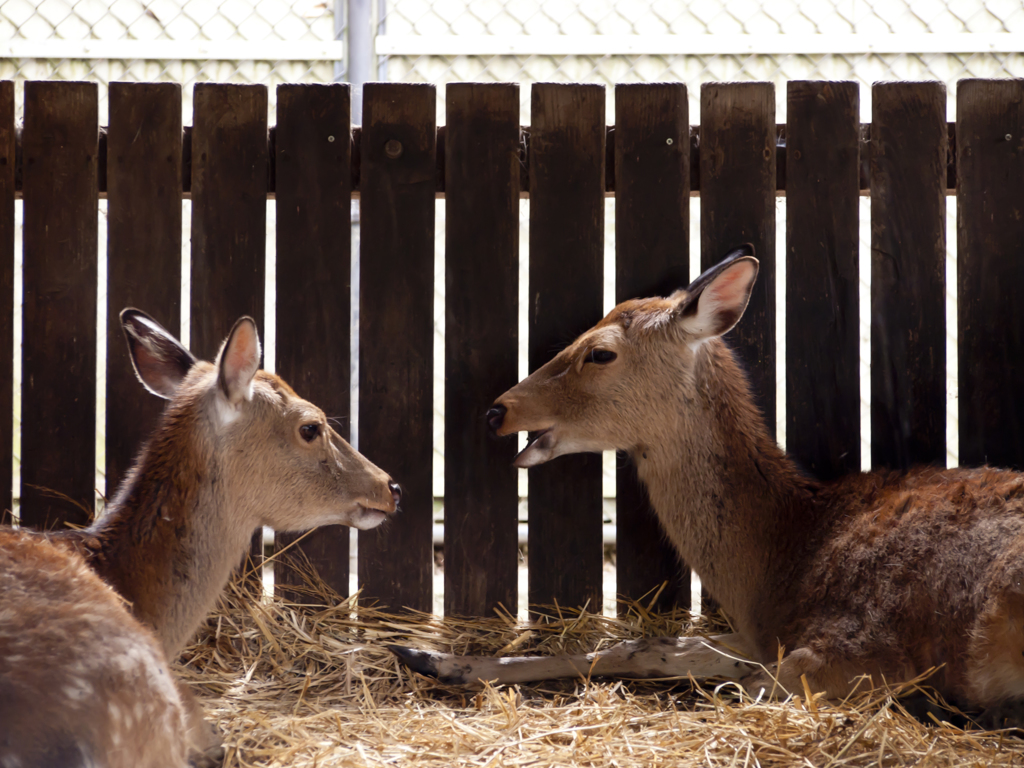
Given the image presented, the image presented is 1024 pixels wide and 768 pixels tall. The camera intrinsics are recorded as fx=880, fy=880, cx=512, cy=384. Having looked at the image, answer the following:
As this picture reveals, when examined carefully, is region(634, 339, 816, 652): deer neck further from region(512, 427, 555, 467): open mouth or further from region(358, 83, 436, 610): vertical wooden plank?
region(358, 83, 436, 610): vertical wooden plank

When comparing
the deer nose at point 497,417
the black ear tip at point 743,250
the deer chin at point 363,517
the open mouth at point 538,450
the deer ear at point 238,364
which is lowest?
the deer chin at point 363,517

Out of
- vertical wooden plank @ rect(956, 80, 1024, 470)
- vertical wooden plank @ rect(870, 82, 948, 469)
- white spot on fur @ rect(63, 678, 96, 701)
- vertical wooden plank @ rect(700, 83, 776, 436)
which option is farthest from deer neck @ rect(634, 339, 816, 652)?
white spot on fur @ rect(63, 678, 96, 701)

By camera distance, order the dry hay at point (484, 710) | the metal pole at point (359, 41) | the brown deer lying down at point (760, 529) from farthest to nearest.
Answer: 1. the metal pole at point (359, 41)
2. the brown deer lying down at point (760, 529)
3. the dry hay at point (484, 710)

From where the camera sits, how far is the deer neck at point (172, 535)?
2.97 metres

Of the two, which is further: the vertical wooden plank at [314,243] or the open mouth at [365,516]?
the vertical wooden plank at [314,243]

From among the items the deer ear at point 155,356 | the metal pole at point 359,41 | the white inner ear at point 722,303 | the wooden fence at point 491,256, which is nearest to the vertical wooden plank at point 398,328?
the wooden fence at point 491,256

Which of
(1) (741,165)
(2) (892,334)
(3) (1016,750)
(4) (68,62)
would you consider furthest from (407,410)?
(4) (68,62)

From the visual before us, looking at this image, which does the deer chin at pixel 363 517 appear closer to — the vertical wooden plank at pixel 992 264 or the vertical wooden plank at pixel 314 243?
the vertical wooden plank at pixel 314 243

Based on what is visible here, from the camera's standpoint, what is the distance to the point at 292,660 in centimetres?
368

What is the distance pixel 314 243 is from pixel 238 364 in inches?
43.9

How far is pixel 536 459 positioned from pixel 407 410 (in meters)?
0.71

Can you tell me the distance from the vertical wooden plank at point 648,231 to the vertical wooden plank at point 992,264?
1.30 meters

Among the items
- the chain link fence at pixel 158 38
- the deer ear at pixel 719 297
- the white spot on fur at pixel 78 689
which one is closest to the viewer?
the white spot on fur at pixel 78 689

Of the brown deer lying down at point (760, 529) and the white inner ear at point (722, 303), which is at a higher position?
the white inner ear at point (722, 303)
